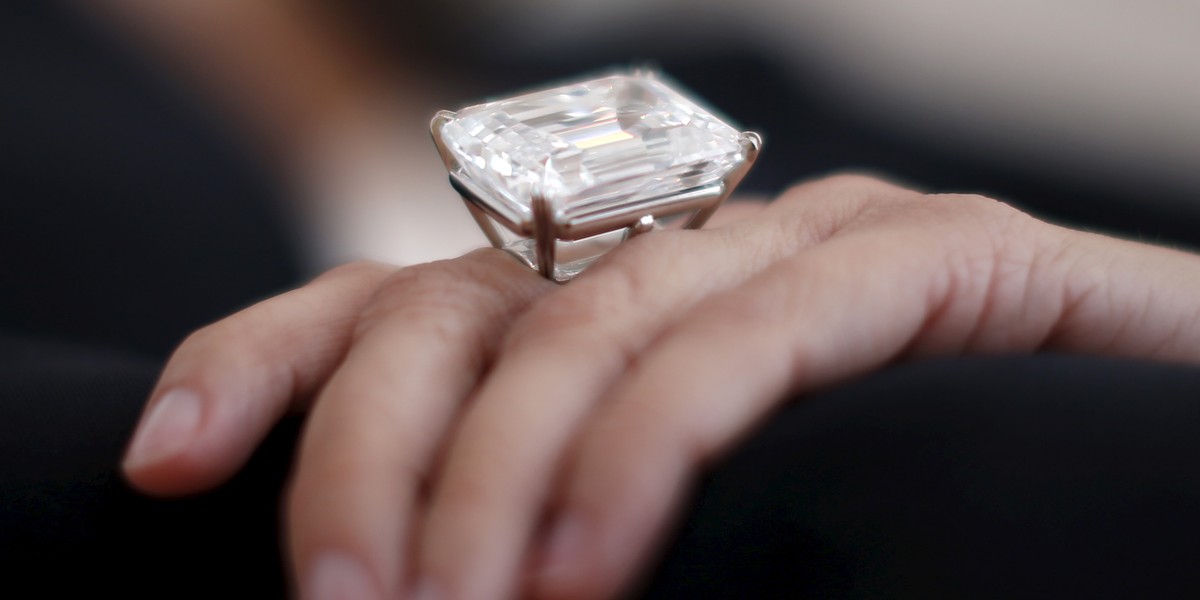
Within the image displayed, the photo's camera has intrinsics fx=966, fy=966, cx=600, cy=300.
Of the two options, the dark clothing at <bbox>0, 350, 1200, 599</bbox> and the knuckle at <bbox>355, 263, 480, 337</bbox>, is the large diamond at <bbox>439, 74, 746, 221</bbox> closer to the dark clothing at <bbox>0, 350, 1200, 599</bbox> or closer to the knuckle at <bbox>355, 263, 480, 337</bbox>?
the knuckle at <bbox>355, 263, 480, 337</bbox>

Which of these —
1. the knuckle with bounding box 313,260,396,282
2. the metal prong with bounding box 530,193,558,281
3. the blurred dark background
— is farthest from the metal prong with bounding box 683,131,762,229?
the blurred dark background

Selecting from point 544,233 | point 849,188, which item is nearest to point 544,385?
point 544,233

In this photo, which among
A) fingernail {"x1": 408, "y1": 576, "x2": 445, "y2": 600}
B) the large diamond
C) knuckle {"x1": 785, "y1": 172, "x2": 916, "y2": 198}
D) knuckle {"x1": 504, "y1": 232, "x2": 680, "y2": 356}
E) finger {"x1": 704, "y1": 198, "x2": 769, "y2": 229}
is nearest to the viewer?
fingernail {"x1": 408, "y1": 576, "x2": 445, "y2": 600}

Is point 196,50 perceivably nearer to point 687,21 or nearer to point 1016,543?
point 687,21

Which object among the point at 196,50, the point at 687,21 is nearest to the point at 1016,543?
the point at 687,21

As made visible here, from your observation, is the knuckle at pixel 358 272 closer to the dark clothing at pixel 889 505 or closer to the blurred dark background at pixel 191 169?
the dark clothing at pixel 889 505

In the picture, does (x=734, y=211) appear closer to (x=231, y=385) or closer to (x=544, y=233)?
(x=544, y=233)
